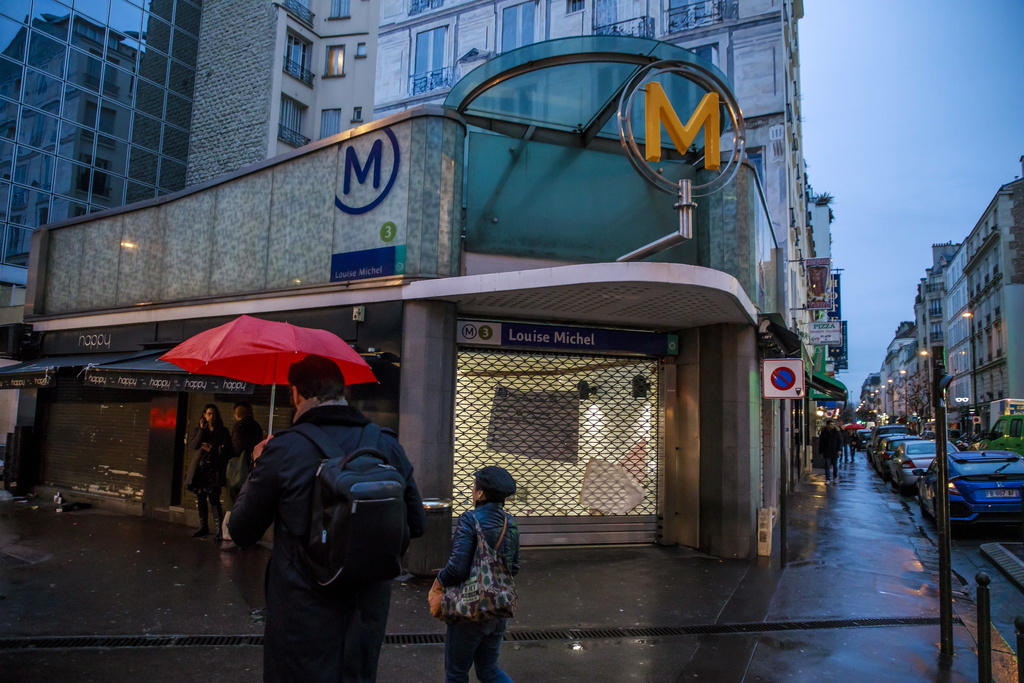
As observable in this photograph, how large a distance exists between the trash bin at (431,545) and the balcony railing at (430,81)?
61.9ft

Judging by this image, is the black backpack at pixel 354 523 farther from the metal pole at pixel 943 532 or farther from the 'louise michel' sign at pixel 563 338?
the 'louise michel' sign at pixel 563 338

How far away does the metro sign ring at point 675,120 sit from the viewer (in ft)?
27.9

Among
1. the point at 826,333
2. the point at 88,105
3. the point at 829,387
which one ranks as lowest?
the point at 829,387

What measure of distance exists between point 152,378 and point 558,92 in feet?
22.6

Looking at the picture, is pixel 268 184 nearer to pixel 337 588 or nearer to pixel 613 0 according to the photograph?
pixel 337 588

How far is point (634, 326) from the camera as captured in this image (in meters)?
10.1

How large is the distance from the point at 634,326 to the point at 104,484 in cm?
943

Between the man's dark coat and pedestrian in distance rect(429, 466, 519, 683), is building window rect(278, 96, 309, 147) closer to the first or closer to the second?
pedestrian in distance rect(429, 466, 519, 683)

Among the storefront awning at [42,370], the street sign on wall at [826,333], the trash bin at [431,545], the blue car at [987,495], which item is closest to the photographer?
the trash bin at [431,545]

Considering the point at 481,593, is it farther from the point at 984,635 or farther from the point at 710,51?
the point at 710,51

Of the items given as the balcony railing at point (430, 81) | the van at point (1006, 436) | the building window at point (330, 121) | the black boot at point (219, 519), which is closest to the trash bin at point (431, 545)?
the black boot at point (219, 519)

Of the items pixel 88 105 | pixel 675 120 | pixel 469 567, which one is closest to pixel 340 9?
pixel 88 105

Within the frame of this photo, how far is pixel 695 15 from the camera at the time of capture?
63.8 ft

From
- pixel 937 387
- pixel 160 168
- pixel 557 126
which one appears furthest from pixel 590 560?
pixel 160 168
